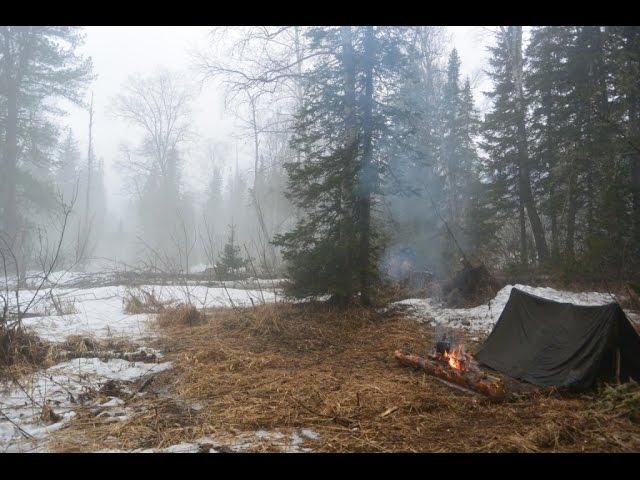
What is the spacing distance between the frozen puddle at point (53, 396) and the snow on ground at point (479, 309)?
19.5 feet

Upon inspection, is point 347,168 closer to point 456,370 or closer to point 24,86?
point 456,370

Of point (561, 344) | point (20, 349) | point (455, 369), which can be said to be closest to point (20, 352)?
point (20, 349)

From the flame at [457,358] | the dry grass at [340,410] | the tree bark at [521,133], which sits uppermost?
the tree bark at [521,133]

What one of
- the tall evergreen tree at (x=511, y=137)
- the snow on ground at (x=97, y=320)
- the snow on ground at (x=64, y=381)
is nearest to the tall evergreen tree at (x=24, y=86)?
the snow on ground at (x=97, y=320)

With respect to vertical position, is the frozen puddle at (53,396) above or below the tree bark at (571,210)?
below

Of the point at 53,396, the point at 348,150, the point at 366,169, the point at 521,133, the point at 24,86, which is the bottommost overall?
the point at 53,396

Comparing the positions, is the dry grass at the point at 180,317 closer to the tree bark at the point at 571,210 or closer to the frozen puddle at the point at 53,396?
the frozen puddle at the point at 53,396

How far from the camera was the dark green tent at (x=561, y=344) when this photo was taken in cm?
461

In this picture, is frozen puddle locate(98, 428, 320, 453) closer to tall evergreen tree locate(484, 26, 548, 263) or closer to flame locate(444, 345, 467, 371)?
flame locate(444, 345, 467, 371)

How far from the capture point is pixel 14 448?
124 inches

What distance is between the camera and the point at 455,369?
4.94m

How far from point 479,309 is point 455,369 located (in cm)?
477

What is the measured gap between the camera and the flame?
5.00m
